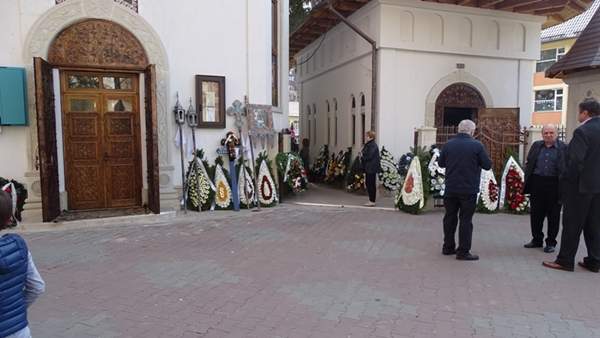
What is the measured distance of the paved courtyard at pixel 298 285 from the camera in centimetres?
380

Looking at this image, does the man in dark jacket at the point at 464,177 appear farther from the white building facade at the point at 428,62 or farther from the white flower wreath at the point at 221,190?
the white building facade at the point at 428,62

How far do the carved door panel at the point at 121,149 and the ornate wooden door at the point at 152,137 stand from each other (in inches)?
20.5

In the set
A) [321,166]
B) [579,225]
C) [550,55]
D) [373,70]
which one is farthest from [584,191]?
[550,55]

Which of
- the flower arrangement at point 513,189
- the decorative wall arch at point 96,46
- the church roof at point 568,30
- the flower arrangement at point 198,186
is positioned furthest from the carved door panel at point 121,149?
the church roof at point 568,30

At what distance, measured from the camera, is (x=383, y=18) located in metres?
11.1

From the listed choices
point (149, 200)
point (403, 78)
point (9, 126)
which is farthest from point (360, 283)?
point (403, 78)

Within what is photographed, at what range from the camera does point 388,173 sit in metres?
11.1

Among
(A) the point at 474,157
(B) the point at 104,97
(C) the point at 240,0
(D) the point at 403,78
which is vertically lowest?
(A) the point at 474,157

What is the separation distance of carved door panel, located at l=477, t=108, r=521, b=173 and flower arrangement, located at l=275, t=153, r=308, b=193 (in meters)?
3.97

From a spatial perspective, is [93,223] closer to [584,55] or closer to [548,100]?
[584,55]

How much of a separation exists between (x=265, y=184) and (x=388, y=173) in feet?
10.9

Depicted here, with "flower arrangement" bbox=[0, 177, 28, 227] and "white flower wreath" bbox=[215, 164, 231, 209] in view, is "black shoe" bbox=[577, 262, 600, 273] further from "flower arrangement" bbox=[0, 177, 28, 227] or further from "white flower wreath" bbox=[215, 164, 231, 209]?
"flower arrangement" bbox=[0, 177, 28, 227]

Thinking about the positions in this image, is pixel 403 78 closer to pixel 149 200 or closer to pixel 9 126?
pixel 149 200

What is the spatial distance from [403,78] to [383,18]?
151 centimetres
